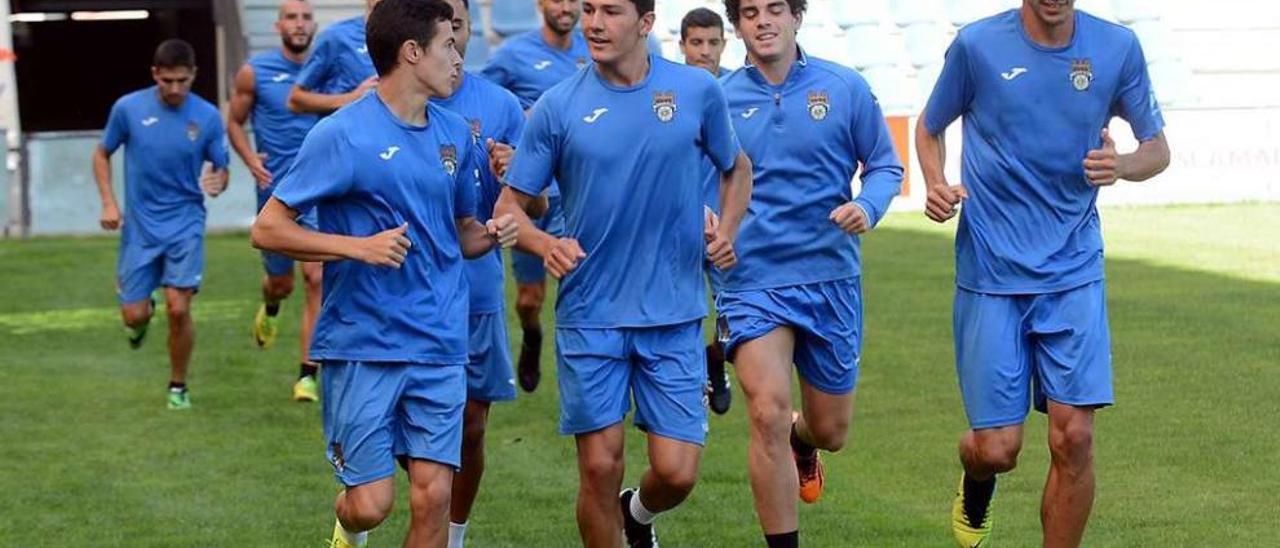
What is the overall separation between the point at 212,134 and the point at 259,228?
24.0ft

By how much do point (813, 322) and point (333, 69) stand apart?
14.1 ft

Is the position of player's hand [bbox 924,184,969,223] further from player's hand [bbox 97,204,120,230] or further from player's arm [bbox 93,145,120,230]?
player's arm [bbox 93,145,120,230]

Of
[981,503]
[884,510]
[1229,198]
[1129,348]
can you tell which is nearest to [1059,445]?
[981,503]

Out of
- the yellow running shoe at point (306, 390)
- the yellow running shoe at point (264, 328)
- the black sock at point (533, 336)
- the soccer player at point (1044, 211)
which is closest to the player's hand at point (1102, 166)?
the soccer player at point (1044, 211)

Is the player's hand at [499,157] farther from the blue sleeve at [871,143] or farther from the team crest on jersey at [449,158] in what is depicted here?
the blue sleeve at [871,143]

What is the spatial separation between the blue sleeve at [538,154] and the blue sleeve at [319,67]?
15.0 feet

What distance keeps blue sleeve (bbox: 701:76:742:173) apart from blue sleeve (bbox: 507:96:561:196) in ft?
1.63

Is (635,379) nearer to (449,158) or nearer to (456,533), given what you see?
(449,158)

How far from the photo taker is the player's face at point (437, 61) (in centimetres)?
703

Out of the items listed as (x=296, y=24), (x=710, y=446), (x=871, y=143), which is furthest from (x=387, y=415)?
(x=296, y=24)

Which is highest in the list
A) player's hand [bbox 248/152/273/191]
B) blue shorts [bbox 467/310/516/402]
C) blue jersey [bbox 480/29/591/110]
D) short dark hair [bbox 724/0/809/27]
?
short dark hair [bbox 724/0/809/27]

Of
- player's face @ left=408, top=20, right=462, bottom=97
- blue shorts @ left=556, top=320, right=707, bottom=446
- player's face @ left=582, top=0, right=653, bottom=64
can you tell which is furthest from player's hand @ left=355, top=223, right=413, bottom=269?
player's face @ left=582, top=0, right=653, bottom=64

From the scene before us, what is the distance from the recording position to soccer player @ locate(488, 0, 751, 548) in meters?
7.54

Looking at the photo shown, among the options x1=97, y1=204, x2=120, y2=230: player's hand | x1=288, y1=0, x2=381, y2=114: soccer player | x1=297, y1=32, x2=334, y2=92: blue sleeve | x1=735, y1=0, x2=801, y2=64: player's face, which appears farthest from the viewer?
x1=97, y1=204, x2=120, y2=230: player's hand
